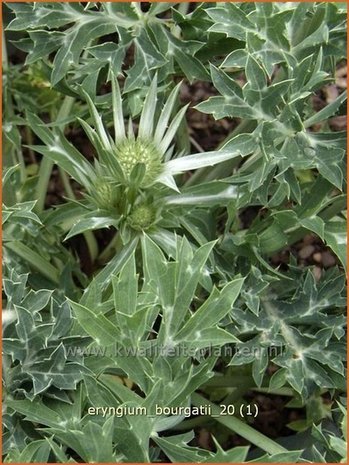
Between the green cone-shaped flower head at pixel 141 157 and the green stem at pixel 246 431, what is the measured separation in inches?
20.3

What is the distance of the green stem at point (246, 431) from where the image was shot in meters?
1.56

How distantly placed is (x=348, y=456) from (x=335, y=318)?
0.39 metres

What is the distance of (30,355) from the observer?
1.55 m

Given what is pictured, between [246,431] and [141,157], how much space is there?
2.06 feet

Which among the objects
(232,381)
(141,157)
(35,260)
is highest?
(141,157)

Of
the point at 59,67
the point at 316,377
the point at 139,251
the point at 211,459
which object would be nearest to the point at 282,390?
the point at 316,377

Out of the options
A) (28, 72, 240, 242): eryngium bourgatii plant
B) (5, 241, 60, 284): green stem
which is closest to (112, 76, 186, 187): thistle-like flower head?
(28, 72, 240, 242): eryngium bourgatii plant

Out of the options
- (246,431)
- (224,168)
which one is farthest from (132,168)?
(246,431)

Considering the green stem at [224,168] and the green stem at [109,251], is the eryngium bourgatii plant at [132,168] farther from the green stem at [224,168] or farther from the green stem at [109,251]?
the green stem at [109,251]

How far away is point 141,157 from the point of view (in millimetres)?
1614

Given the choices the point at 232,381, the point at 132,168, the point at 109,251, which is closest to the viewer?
the point at 132,168

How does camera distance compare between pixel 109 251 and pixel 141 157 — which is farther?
pixel 109 251

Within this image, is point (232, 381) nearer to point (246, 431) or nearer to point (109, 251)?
point (246, 431)

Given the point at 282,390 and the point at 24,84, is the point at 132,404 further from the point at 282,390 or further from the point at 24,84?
the point at 24,84
